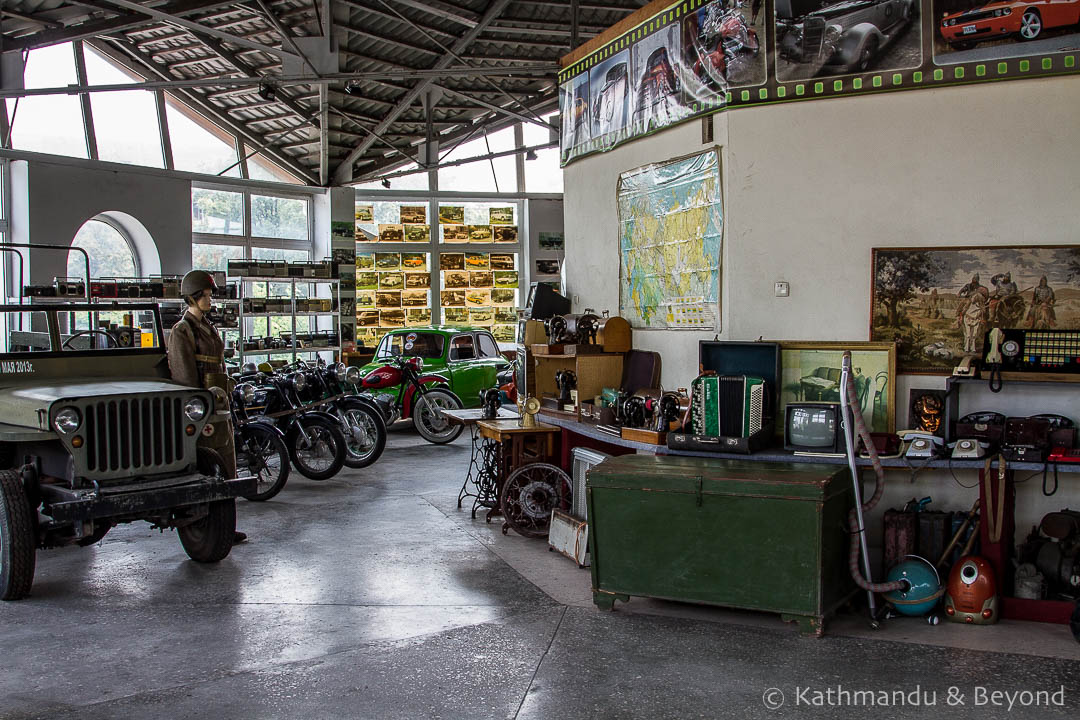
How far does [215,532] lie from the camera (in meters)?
5.69

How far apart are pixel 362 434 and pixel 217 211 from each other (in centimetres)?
770

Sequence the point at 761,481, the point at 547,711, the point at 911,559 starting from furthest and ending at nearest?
1. the point at 911,559
2. the point at 761,481
3. the point at 547,711

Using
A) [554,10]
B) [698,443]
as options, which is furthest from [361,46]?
[698,443]

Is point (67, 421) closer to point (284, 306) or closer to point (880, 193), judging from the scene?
point (880, 193)

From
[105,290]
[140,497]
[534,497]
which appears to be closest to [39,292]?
[105,290]

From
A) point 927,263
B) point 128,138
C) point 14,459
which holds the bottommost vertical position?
point 14,459

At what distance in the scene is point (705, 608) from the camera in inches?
190

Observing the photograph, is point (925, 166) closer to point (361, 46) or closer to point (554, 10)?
point (554, 10)

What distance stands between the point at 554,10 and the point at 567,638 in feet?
36.0

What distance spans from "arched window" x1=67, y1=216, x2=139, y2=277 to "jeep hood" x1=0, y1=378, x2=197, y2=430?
7.68 m

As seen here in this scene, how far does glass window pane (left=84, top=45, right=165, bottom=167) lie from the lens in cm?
1341

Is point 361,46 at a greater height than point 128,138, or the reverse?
point 361,46

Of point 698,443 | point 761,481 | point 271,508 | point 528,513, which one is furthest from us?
point 271,508

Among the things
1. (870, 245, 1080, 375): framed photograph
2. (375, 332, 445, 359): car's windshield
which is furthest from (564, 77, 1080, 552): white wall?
(375, 332, 445, 359): car's windshield
